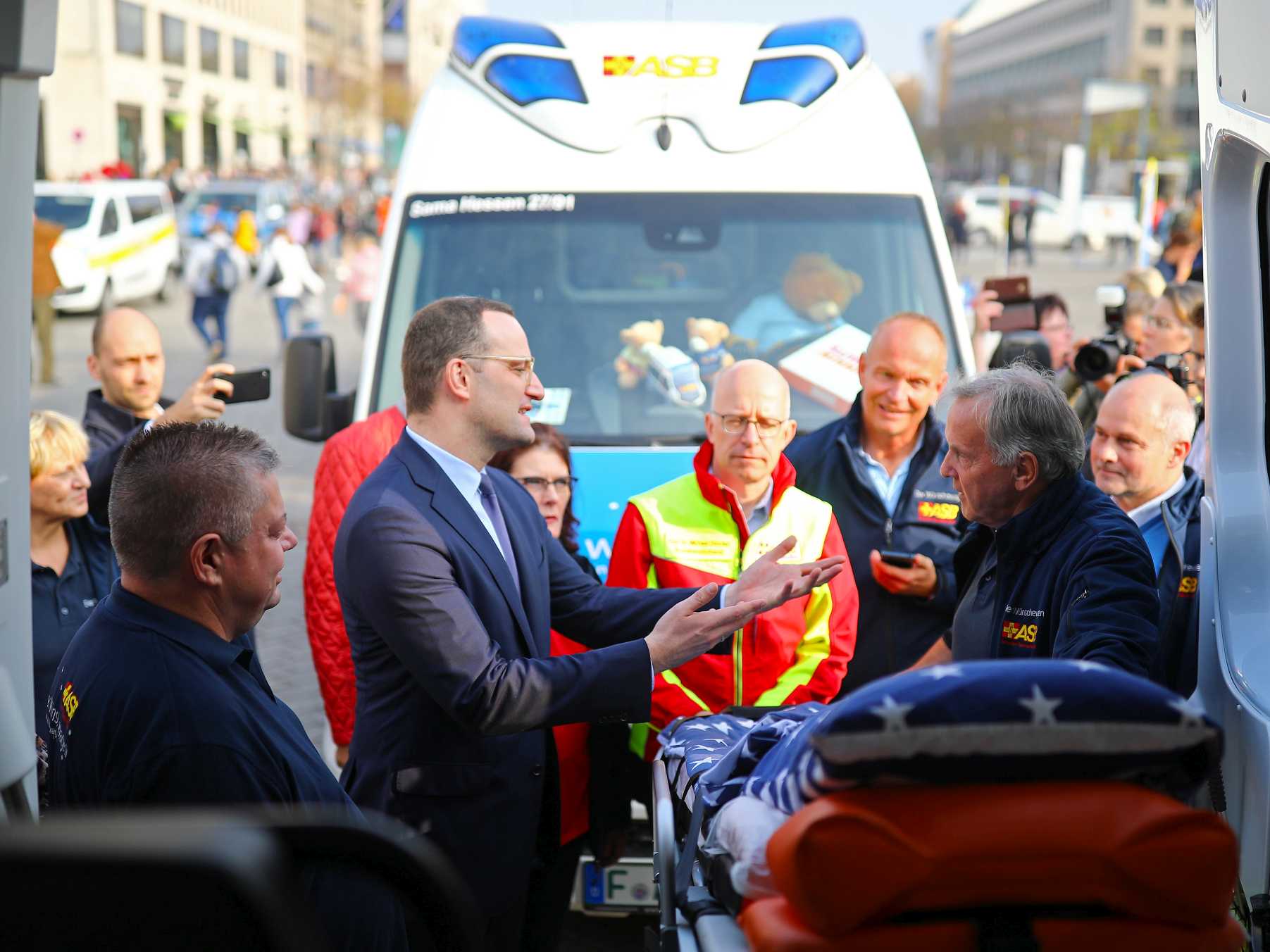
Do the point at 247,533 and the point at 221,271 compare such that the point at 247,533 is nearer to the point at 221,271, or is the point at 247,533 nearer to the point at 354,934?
the point at 354,934

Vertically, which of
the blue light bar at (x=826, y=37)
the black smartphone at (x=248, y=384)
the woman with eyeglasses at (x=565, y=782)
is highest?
the blue light bar at (x=826, y=37)

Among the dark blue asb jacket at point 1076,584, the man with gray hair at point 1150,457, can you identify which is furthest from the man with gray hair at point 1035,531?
the man with gray hair at point 1150,457

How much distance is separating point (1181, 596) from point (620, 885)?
1718 millimetres

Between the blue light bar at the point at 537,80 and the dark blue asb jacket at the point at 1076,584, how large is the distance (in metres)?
2.97

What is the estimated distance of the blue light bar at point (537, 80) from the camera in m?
5.39

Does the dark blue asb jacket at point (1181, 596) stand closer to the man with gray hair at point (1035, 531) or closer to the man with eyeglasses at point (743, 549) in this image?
the man with gray hair at point (1035, 531)

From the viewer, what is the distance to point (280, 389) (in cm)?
1502

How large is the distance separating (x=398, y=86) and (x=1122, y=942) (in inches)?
3496

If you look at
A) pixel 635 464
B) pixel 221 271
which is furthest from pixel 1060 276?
pixel 635 464

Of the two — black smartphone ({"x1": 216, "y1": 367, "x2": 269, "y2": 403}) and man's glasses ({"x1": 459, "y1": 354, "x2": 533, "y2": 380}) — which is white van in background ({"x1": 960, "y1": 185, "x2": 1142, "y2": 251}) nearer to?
black smartphone ({"x1": 216, "y1": 367, "x2": 269, "y2": 403})

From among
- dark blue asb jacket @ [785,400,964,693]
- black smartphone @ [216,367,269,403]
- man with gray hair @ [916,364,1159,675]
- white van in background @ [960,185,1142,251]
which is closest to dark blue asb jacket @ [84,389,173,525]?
black smartphone @ [216,367,269,403]

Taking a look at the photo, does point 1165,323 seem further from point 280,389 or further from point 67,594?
point 280,389

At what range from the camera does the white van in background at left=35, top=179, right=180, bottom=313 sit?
22.3 meters

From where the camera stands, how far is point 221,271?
1836 cm
